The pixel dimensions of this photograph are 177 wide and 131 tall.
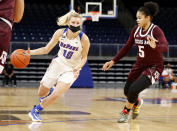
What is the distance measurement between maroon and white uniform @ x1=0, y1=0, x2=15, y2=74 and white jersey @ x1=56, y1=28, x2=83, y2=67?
3.32 m

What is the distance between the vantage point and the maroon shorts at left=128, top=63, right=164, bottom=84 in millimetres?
6059

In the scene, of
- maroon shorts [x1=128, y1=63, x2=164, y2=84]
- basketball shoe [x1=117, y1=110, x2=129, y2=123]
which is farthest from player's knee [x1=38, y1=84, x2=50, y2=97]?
maroon shorts [x1=128, y1=63, x2=164, y2=84]

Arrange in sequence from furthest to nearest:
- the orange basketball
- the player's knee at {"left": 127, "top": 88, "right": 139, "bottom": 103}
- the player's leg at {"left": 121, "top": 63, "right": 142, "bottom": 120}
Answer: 1. the player's leg at {"left": 121, "top": 63, "right": 142, "bottom": 120}
2. the player's knee at {"left": 127, "top": 88, "right": 139, "bottom": 103}
3. the orange basketball

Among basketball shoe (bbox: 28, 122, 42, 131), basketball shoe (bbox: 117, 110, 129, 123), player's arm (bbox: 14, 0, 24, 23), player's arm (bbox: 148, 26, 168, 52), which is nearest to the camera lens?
player's arm (bbox: 14, 0, 24, 23)

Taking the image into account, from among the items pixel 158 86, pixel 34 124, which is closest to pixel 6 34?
pixel 34 124

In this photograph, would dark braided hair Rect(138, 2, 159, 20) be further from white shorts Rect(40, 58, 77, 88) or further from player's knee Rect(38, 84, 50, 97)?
player's knee Rect(38, 84, 50, 97)

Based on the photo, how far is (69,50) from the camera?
246 inches

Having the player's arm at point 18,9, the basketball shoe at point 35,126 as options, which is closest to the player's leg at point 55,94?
the basketball shoe at point 35,126

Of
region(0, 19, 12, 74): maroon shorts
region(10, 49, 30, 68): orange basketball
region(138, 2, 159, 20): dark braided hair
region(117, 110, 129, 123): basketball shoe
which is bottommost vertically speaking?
region(117, 110, 129, 123): basketball shoe

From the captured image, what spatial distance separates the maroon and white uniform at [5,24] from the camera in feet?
9.37

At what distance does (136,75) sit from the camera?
20.9 feet

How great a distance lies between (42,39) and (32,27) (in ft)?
5.83

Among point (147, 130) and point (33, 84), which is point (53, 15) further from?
point (147, 130)

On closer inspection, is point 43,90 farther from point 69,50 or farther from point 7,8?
point 7,8
